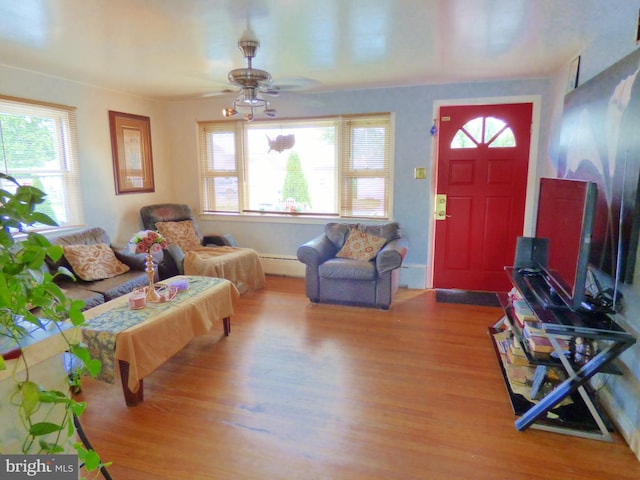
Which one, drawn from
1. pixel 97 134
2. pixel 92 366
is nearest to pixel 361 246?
pixel 97 134

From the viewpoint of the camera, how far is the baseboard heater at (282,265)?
513cm

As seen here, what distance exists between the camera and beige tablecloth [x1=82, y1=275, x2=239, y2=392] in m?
2.29

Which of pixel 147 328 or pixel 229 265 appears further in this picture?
pixel 229 265

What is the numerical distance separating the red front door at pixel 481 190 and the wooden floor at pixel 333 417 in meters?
Result: 1.22

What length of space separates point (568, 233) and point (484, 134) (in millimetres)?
2278

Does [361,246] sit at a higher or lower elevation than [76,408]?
lower

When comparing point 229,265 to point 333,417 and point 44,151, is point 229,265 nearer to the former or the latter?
point 44,151

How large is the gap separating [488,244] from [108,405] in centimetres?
389

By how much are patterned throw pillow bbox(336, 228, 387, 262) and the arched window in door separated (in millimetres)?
1409

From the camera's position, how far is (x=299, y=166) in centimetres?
497

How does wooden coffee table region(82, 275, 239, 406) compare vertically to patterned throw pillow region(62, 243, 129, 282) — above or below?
below

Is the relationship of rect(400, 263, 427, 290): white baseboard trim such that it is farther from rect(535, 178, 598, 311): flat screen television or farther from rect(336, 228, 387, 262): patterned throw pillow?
rect(535, 178, 598, 311): flat screen television

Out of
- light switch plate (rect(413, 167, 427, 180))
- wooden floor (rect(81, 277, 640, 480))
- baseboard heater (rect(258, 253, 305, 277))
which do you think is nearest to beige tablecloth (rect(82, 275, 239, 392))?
wooden floor (rect(81, 277, 640, 480))

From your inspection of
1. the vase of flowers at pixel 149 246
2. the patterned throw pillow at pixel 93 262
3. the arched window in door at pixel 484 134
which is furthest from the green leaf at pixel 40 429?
the arched window in door at pixel 484 134
